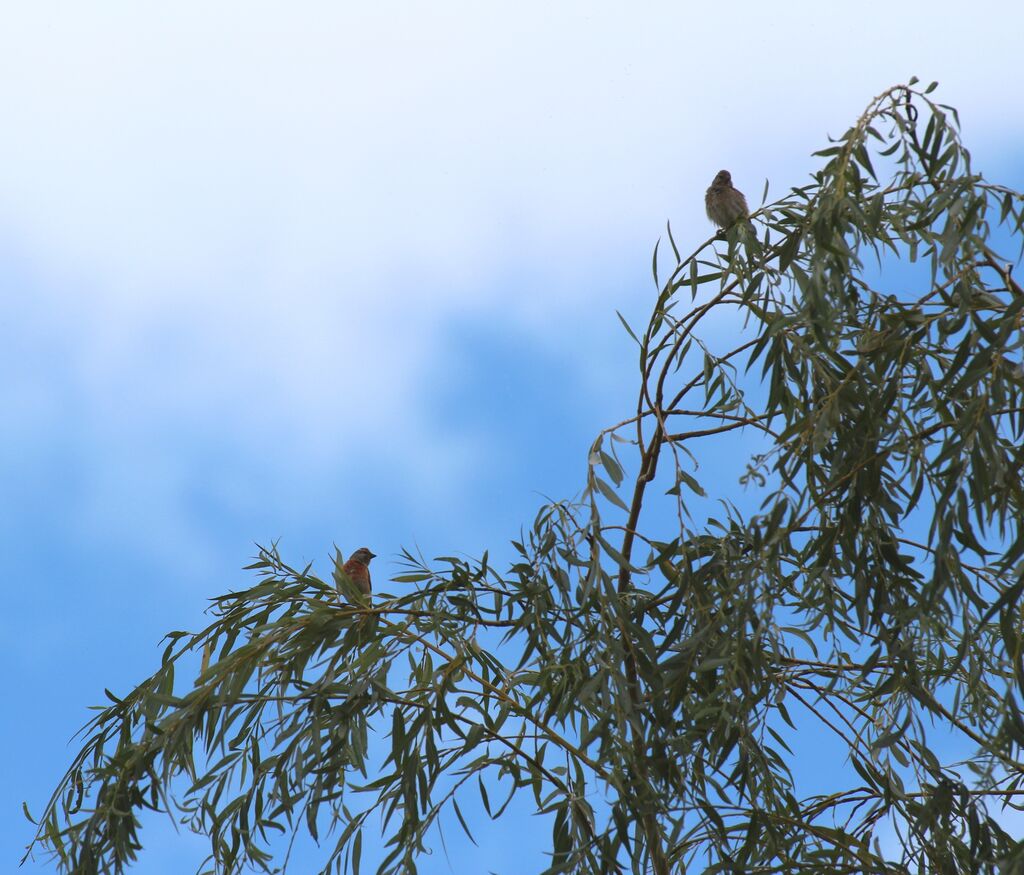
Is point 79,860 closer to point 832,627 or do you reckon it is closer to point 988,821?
point 832,627

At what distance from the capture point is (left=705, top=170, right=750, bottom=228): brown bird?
3980 mm

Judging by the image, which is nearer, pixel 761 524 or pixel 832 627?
pixel 761 524

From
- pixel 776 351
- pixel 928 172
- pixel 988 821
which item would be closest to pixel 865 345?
pixel 776 351

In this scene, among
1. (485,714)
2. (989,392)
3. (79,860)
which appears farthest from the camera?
(79,860)

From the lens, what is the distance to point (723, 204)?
398 centimetres

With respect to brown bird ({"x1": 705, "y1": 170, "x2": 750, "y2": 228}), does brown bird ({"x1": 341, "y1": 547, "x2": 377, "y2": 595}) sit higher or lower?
lower

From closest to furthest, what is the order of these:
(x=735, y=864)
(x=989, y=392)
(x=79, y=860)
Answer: (x=989, y=392), (x=735, y=864), (x=79, y=860)

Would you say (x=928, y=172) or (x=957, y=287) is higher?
(x=928, y=172)

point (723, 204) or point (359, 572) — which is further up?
point (723, 204)

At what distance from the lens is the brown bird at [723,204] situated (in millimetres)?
3980

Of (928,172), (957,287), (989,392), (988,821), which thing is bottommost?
(988,821)

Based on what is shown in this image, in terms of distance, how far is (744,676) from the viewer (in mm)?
2459

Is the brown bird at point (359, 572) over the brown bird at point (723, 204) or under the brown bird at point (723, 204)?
under

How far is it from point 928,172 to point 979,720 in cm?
117
